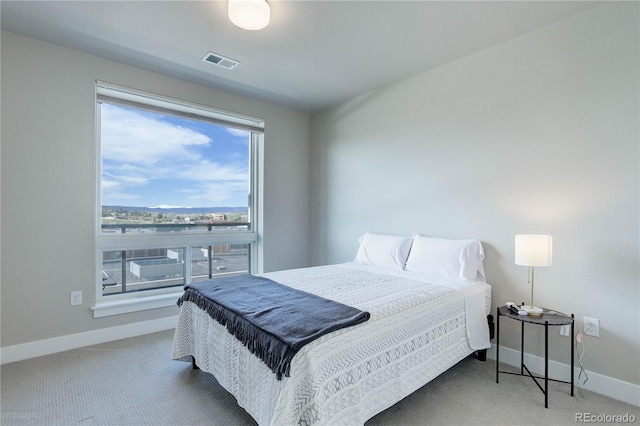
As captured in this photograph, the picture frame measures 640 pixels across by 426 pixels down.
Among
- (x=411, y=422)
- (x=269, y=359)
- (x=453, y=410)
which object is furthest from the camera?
(x=453, y=410)

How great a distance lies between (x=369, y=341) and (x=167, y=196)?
2.80 m

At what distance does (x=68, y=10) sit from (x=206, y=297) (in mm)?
2268

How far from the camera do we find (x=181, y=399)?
1.99 meters

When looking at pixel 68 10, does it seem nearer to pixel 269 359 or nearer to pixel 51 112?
pixel 51 112

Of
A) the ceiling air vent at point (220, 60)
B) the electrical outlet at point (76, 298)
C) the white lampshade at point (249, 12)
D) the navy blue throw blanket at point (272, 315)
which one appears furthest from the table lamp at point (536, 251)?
the electrical outlet at point (76, 298)

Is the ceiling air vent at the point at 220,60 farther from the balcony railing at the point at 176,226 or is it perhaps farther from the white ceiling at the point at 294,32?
the balcony railing at the point at 176,226

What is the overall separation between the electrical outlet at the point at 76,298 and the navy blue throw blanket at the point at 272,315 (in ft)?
4.09

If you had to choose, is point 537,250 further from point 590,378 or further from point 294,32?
point 294,32

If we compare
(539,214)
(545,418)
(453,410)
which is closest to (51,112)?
(453,410)

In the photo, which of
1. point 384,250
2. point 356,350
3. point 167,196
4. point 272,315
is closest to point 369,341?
point 356,350

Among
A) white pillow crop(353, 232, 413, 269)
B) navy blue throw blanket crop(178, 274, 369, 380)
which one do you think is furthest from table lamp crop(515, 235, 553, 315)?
navy blue throw blanket crop(178, 274, 369, 380)

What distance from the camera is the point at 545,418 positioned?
183cm

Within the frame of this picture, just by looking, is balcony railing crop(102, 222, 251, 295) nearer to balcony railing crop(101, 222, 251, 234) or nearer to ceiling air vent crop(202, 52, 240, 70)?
balcony railing crop(101, 222, 251, 234)

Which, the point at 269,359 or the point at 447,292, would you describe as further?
the point at 447,292
